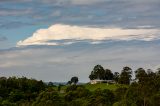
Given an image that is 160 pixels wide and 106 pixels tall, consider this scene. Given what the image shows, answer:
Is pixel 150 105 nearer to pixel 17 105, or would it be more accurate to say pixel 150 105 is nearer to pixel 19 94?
pixel 17 105

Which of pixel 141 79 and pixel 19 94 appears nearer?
pixel 141 79

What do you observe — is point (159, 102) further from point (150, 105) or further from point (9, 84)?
point (9, 84)

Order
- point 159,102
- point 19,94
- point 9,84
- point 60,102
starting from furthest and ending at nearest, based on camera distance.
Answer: point 9,84 < point 19,94 < point 159,102 < point 60,102

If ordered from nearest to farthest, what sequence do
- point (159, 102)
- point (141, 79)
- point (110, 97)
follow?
1. point (159, 102)
2. point (110, 97)
3. point (141, 79)

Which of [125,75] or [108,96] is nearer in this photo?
[108,96]

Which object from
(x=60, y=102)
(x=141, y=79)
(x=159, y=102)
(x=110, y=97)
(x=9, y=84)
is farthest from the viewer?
(x=9, y=84)

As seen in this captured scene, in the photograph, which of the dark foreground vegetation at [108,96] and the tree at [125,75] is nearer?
the dark foreground vegetation at [108,96]

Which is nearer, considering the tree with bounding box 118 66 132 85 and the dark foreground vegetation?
the dark foreground vegetation

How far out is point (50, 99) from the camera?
345ft

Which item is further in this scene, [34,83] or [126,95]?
[34,83]

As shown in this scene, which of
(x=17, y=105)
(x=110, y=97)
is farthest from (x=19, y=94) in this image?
(x=110, y=97)

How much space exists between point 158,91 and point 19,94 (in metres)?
46.4

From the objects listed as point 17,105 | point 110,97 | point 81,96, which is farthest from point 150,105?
point 17,105

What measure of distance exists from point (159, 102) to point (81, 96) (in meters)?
23.0
